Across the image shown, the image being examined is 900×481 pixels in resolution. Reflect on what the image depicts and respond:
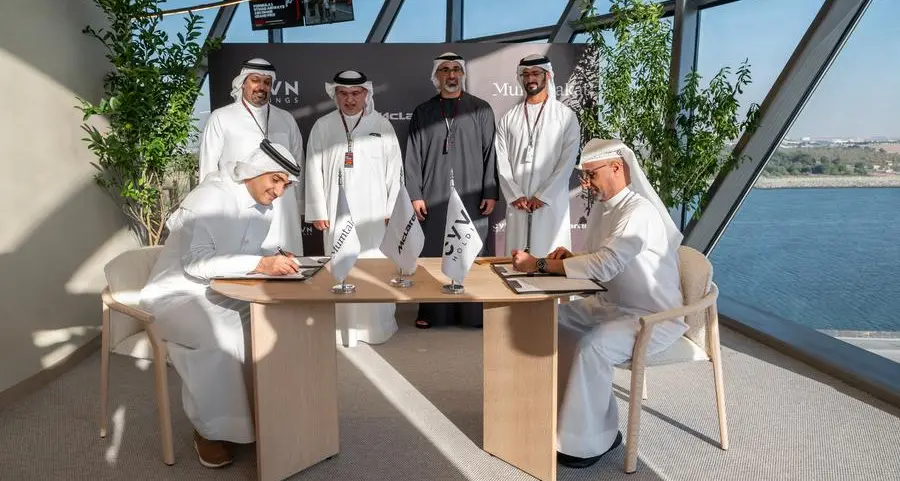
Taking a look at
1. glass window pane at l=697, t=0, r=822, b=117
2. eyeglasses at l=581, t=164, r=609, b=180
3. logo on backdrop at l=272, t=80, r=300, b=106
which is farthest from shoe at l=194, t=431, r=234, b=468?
glass window pane at l=697, t=0, r=822, b=117

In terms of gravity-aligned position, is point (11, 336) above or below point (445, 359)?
above

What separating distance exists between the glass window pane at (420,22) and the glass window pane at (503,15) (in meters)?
0.29

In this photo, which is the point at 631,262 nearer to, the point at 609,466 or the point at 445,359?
the point at 609,466

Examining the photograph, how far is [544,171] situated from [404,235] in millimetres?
2125

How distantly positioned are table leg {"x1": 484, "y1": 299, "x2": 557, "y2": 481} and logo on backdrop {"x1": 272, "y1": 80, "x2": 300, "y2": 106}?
3101 millimetres

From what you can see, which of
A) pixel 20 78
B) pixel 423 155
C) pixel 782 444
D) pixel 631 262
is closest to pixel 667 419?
pixel 782 444

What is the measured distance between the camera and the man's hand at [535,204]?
4441 mm

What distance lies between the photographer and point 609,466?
2785 millimetres

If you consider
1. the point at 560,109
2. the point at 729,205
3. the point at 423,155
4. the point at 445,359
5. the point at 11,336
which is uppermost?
the point at 560,109

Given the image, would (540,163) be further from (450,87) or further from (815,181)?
(815,181)

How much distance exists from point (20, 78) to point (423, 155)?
239 centimetres

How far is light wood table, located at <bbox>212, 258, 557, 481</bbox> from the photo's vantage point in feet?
8.16

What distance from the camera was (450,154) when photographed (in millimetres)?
4676

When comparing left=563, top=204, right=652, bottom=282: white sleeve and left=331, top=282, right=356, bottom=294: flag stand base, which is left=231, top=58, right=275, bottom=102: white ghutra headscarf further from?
left=563, top=204, right=652, bottom=282: white sleeve
